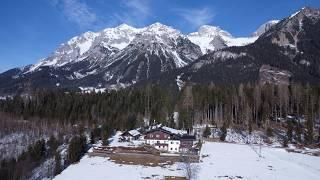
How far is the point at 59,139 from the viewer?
144125mm

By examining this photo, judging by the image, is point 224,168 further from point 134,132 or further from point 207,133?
point 134,132

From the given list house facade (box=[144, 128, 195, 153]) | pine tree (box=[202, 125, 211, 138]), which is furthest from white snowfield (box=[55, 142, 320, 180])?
pine tree (box=[202, 125, 211, 138])

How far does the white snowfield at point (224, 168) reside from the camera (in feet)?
302

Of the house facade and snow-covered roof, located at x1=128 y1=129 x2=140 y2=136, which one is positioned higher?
snow-covered roof, located at x1=128 y1=129 x2=140 y2=136

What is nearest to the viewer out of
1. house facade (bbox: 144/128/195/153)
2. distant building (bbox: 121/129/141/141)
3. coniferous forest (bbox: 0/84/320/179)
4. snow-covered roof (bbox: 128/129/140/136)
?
house facade (bbox: 144/128/195/153)

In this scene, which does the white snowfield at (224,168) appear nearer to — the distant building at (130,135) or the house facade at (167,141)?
the house facade at (167,141)

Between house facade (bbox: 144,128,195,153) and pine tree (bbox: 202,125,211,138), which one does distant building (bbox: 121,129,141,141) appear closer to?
house facade (bbox: 144,128,195,153)

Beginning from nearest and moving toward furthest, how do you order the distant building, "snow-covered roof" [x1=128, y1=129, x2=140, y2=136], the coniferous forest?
the distant building → "snow-covered roof" [x1=128, y1=129, x2=140, y2=136] → the coniferous forest

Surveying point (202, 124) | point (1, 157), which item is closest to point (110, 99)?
point (202, 124)

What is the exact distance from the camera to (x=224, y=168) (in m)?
98.8

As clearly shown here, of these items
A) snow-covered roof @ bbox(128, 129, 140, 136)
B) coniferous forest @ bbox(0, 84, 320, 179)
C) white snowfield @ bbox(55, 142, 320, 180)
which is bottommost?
white snowfield @ bbox(55, 142, 320, 180)

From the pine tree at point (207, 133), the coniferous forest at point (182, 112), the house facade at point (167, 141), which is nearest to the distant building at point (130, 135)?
the coniferous forest at point (182, 112)

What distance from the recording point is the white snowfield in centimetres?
9219

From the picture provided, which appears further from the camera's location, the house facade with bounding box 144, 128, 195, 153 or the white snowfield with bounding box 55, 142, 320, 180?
the house facade with bounding box 144, 128, 195, 153
